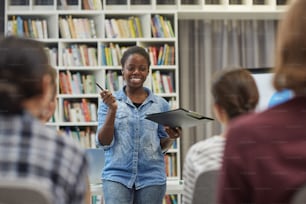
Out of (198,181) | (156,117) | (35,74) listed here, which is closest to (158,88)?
(156,117)

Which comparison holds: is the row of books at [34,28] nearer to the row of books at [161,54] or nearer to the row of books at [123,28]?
the row of books at [123,28]

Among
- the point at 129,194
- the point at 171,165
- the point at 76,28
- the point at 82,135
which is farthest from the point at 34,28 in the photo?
the point at 129,194

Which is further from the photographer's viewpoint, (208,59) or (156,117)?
(208,59)

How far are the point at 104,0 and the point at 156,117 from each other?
240 cm

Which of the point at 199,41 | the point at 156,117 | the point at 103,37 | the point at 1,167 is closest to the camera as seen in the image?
Result: the point at 1,167

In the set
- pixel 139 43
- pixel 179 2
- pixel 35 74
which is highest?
pixel 179 2

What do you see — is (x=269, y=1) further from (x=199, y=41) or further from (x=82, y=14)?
(x=82, y=14)

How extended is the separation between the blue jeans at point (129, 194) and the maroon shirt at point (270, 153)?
1622 mm

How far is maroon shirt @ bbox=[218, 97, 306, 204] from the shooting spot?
766 millimetres

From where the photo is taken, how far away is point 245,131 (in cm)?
77

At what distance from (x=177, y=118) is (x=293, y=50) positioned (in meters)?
1.59

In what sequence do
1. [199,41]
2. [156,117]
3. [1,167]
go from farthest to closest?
[199,41] < [156,117] < [1,167]

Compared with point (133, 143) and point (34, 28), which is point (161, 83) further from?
point (133, 143)

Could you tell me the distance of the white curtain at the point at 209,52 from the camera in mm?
4938
